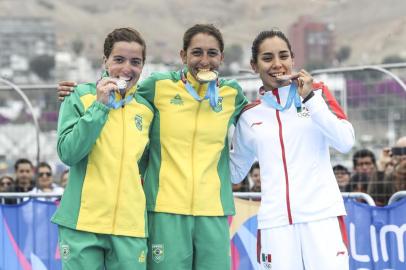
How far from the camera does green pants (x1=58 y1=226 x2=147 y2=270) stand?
6.14m

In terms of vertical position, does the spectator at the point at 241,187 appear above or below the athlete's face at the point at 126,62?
below

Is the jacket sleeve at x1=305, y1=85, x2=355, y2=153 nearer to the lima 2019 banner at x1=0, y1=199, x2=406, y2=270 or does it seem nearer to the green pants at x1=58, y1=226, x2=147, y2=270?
the green pants at x1=58, y1=226, x2=147, y2=270

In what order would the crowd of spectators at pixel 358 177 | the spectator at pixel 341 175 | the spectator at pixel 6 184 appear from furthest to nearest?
the spectator at pixel 6 184 → the spectator at pixel 341 175 → the crowd of spectators at pixel 358 177

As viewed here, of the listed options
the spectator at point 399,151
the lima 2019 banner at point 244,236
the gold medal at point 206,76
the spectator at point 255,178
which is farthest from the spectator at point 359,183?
the gold medal at point 206,76

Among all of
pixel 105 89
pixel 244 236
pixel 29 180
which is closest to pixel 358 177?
pixel 244 236

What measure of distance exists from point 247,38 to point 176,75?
478ft

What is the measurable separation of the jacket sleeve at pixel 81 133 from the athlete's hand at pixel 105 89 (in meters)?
0.03

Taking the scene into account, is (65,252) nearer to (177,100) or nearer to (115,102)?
(115,102)

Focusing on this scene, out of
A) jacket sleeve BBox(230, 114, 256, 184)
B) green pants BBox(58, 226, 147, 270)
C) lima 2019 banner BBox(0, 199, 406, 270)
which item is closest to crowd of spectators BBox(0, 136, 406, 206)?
lima 2019 banner BBox(0, 199, 406, 270)

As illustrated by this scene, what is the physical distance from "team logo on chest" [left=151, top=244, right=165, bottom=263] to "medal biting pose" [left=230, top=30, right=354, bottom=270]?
608mm

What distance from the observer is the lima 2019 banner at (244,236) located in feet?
27.2

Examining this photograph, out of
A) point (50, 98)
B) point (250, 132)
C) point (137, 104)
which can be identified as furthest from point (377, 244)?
point (50, 98)

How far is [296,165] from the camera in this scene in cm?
629

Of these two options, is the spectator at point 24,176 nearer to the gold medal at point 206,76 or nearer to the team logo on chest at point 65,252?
the team logo on chest at point 65,252
